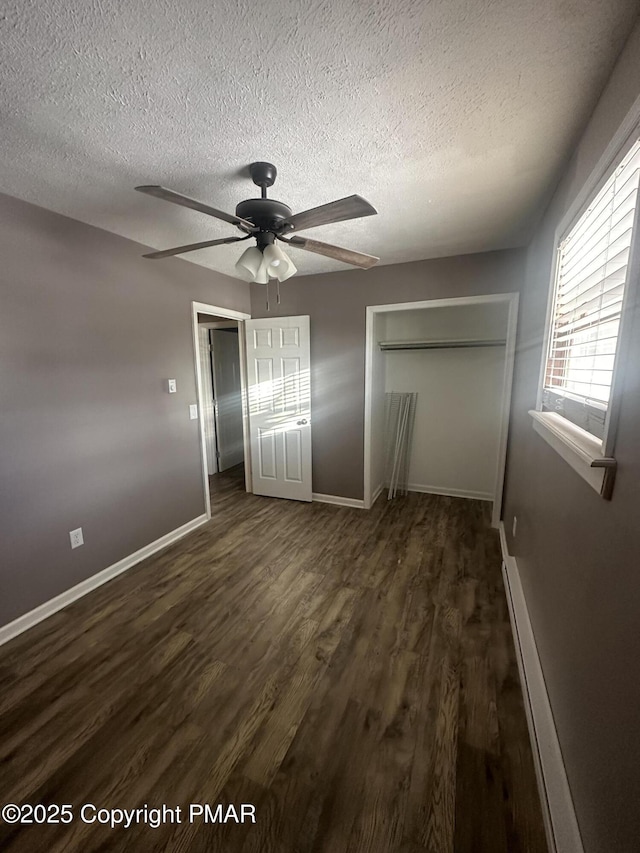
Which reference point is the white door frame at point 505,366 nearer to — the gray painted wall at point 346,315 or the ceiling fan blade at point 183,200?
the gray painted wall at point 346,315

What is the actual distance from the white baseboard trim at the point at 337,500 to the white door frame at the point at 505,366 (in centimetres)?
11

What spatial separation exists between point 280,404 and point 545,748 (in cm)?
316

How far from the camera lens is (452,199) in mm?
1973

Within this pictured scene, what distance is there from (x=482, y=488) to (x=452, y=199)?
293cm

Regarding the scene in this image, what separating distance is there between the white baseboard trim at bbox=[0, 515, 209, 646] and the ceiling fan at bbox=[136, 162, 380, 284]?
2.20 metres

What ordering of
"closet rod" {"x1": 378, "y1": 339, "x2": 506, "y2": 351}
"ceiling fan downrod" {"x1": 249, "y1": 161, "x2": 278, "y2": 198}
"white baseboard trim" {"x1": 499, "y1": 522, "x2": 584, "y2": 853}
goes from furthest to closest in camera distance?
"closet rod" {"x1": 378, "y1": 339, "x2": 506, "y2": 351}
"ceiling fan downrod" {"x1": 249, "y1": 161, "x2": 278, "y2": 198}
"white baseboard trim" {"x1": 499, "y1": 522, "x2": 584, "y2": 853}

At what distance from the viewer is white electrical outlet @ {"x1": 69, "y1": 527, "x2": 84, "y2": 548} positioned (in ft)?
7.34

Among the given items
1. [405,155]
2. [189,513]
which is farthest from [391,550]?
[405,155]

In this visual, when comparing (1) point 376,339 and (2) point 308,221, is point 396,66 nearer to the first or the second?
(2) point 308,221

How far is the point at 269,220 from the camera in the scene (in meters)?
1.63

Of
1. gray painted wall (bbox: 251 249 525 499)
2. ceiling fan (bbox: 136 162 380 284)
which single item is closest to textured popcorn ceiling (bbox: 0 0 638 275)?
ceiling fan (bbox: 136 162 380 284)

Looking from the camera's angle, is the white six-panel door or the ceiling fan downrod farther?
the white six-panel door

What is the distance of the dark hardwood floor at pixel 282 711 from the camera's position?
1120mm

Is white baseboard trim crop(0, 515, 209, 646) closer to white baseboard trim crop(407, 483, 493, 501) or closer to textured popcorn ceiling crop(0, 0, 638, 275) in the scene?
textured popcorn ceiling crop(0, 0, 638, 275)
